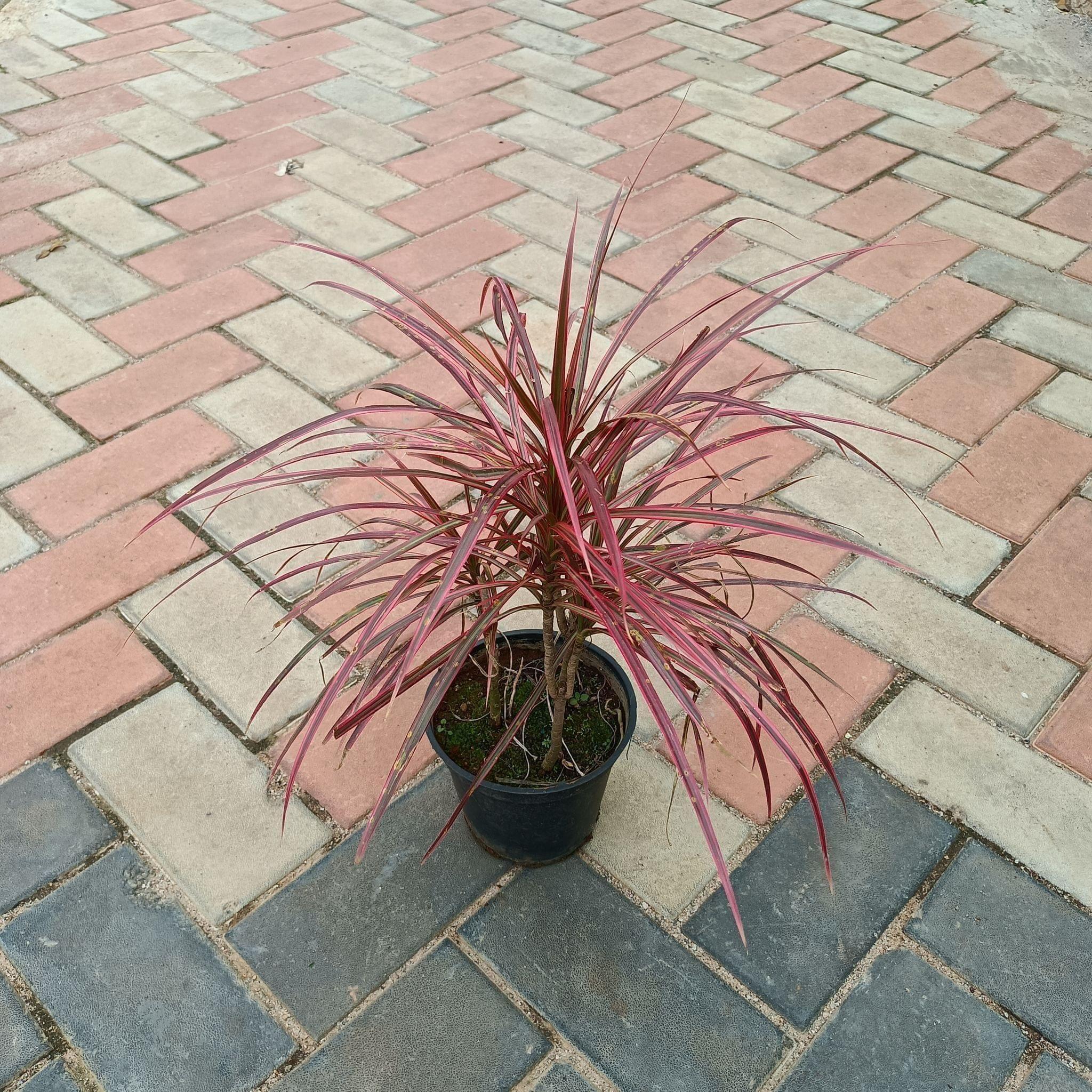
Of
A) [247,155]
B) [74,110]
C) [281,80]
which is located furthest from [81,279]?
[281,80]

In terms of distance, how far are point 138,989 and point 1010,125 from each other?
3506 millimetres

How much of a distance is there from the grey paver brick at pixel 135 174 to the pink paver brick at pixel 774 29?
216 cm

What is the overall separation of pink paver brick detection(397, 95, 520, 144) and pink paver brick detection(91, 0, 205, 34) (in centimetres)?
127

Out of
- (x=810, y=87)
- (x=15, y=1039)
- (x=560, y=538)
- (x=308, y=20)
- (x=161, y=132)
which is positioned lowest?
(x=15, y=1039)

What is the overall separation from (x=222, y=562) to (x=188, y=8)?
296 centimetres

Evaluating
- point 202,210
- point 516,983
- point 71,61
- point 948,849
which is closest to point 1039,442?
point 948,849

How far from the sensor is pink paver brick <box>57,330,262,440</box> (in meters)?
2.28

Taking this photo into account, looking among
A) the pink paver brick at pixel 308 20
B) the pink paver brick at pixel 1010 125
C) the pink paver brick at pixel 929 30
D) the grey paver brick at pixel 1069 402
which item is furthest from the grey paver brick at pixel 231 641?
the pink paver brick at pixel 929 30

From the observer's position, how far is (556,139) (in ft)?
10.7

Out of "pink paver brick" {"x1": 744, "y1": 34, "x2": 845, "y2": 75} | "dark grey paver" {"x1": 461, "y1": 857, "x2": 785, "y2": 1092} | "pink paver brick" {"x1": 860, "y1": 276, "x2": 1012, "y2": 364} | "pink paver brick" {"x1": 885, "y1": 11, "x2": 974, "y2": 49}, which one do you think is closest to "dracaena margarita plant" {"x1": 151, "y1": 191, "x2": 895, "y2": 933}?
"dark grey paver" {"x1": 461, "y1": 857, "x2": 785, "y2": 1092}

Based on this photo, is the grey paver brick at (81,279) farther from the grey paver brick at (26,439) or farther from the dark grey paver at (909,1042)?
the dark grey paver at (909,1042)

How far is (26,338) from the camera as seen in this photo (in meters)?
2.47

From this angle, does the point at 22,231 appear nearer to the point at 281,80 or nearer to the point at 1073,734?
the point at 281,80

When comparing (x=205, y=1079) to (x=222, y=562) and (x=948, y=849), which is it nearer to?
(x=222, y=562)
